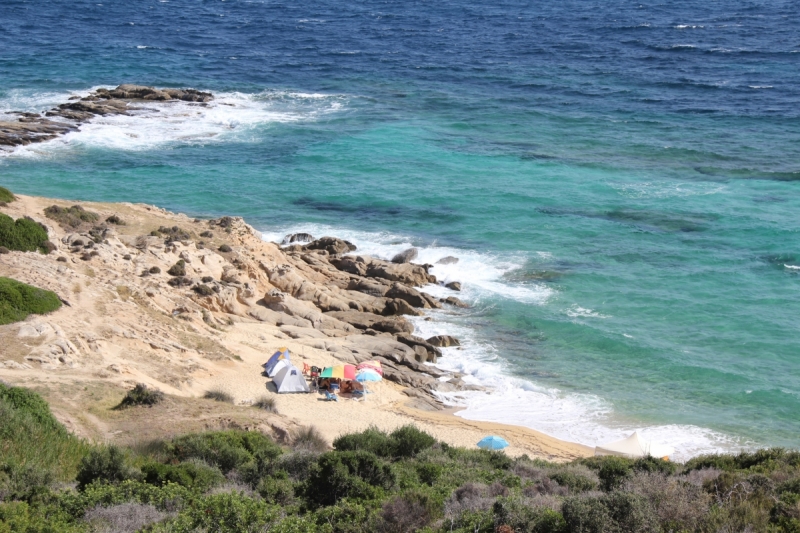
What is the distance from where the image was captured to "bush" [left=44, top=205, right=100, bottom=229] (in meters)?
32.5

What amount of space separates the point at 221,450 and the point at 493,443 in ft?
29.5

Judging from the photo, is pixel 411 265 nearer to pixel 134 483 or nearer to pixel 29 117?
pixel 134 483

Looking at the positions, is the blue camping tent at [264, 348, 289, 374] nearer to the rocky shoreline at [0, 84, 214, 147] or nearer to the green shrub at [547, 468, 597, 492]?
the green shrub at [547, 468, 597, 492]

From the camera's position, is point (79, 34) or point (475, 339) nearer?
point (475, 339)

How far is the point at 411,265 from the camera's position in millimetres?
36531

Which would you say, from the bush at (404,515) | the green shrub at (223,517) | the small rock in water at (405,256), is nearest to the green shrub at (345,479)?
the bush at (404,515)

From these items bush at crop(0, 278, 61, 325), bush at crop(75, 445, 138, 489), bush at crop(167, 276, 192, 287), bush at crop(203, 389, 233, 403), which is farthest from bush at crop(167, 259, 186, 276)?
bush at crop(75, 445, 138, 489)

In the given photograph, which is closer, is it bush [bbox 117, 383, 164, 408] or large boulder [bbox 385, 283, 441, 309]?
bush [bbox 117, 383, 164, 408]

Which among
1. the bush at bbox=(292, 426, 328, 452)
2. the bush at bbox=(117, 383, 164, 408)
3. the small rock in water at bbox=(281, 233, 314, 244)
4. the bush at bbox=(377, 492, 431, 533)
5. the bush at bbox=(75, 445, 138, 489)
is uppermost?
the bush at bbox=(377, 492, 431, 533)

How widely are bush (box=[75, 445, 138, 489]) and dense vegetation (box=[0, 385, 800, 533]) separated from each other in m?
0.02

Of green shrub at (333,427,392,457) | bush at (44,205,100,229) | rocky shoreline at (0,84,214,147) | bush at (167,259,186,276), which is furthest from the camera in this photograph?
rocky shoreline at (0,84,214,147)

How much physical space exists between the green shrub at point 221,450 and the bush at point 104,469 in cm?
176

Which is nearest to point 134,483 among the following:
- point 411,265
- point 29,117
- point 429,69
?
point 411,265

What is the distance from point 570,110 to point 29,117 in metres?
37.5
